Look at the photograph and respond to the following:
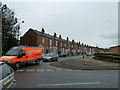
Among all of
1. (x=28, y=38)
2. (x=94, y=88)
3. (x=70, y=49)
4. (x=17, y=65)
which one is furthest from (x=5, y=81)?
(x=70, y=49)

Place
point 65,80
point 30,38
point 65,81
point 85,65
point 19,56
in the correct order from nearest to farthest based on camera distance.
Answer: point 65,81, point 65,80, point 19,56, point 85,65, point 30,38

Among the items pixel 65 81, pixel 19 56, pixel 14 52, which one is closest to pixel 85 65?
pixel 65 81

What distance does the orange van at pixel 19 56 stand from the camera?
9.30m

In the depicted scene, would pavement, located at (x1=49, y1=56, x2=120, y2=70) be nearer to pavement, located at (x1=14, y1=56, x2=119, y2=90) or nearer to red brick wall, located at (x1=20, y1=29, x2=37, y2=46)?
pavement, located at (x1=14, y1=56, x2=119, y2=90)

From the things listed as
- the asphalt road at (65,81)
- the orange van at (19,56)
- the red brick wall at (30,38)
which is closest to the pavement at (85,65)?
the orange van at (19,56)

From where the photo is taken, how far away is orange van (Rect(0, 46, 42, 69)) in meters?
9.30

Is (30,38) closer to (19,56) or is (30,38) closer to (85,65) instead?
(19,56)

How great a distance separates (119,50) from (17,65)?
91.6 feet

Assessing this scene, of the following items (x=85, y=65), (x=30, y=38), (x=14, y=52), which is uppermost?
(x=30, y=38)

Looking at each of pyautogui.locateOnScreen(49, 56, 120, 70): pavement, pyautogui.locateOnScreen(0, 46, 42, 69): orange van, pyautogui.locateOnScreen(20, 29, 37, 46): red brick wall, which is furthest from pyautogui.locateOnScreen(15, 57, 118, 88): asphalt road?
pyautogui.locateOnScreen(20, 29, 37, 46): red brick wall

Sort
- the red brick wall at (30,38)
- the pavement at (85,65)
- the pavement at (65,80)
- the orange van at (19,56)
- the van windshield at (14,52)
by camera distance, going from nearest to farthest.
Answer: the pavement at (65,80) → the orange van at (19,56) → the van windshield at (14,52) → the pavement at (85,65) → the red brick wall at (30,38)

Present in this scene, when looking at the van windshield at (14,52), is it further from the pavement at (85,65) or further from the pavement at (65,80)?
the pavement at (85,65)

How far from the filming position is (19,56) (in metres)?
10.2

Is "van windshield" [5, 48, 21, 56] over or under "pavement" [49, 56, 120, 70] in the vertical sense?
over
